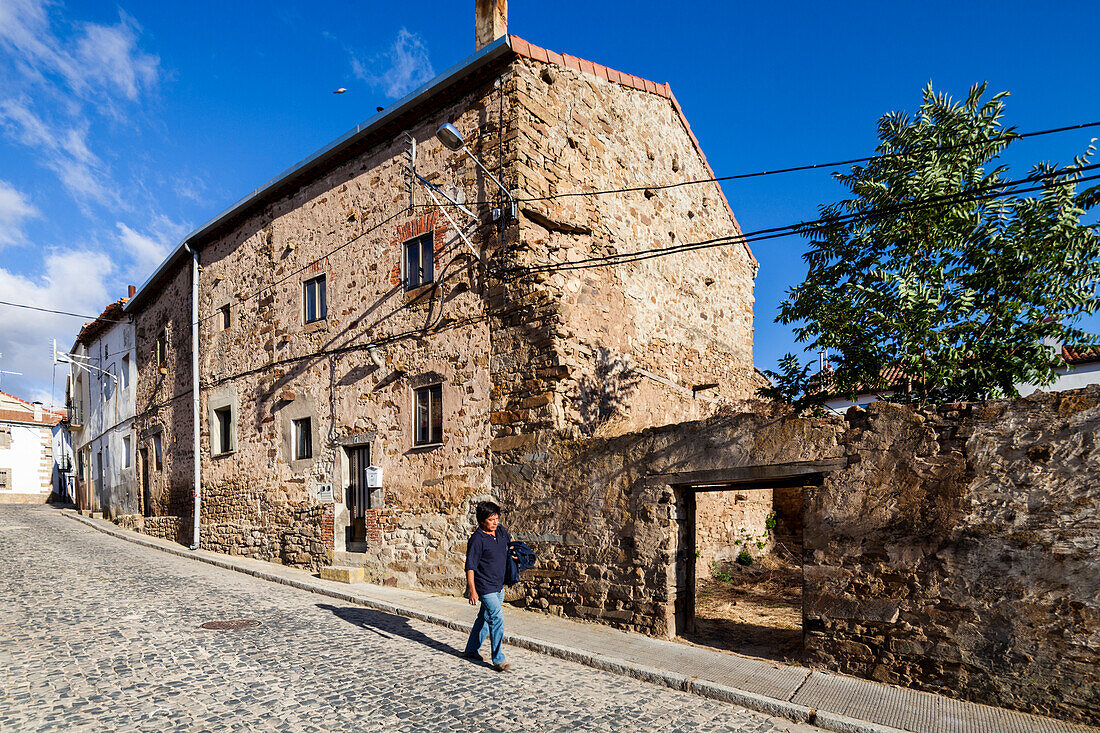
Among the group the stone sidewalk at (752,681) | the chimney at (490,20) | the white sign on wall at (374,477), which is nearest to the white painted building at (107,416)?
the white sign on wall at (374,477)

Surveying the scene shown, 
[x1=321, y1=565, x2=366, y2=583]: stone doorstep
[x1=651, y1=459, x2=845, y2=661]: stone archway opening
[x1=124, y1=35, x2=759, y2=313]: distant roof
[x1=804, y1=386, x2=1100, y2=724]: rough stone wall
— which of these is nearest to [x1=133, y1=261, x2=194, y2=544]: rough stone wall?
[x1=124, y1=35, x2=759, y2=313]: distant roof

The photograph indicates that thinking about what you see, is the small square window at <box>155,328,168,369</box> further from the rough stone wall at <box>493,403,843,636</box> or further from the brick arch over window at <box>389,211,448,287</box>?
the rough stone wall at <box>493,403,843,636</box>

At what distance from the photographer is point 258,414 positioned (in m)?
14.0

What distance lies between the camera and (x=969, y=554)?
5453mm

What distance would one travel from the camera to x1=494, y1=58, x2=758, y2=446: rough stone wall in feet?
30.6

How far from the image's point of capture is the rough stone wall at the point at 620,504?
22.4 ft

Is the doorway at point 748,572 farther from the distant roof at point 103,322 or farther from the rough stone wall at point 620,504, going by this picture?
the distant roof at point 103,322

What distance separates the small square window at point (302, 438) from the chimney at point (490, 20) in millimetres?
7765

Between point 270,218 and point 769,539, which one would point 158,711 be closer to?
point 270,218

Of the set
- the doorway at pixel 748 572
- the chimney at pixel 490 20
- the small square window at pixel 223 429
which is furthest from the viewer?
the small square window at pixel 223 429

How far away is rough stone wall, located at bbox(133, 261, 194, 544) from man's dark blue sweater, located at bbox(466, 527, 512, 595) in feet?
42.5

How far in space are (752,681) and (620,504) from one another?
255 cm

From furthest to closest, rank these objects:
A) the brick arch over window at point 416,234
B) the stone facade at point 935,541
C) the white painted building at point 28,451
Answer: the white painted building at point 28,451
the brick arch over window at point 416,234
the stone facade at point 935,541

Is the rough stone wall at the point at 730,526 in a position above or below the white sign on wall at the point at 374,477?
below
